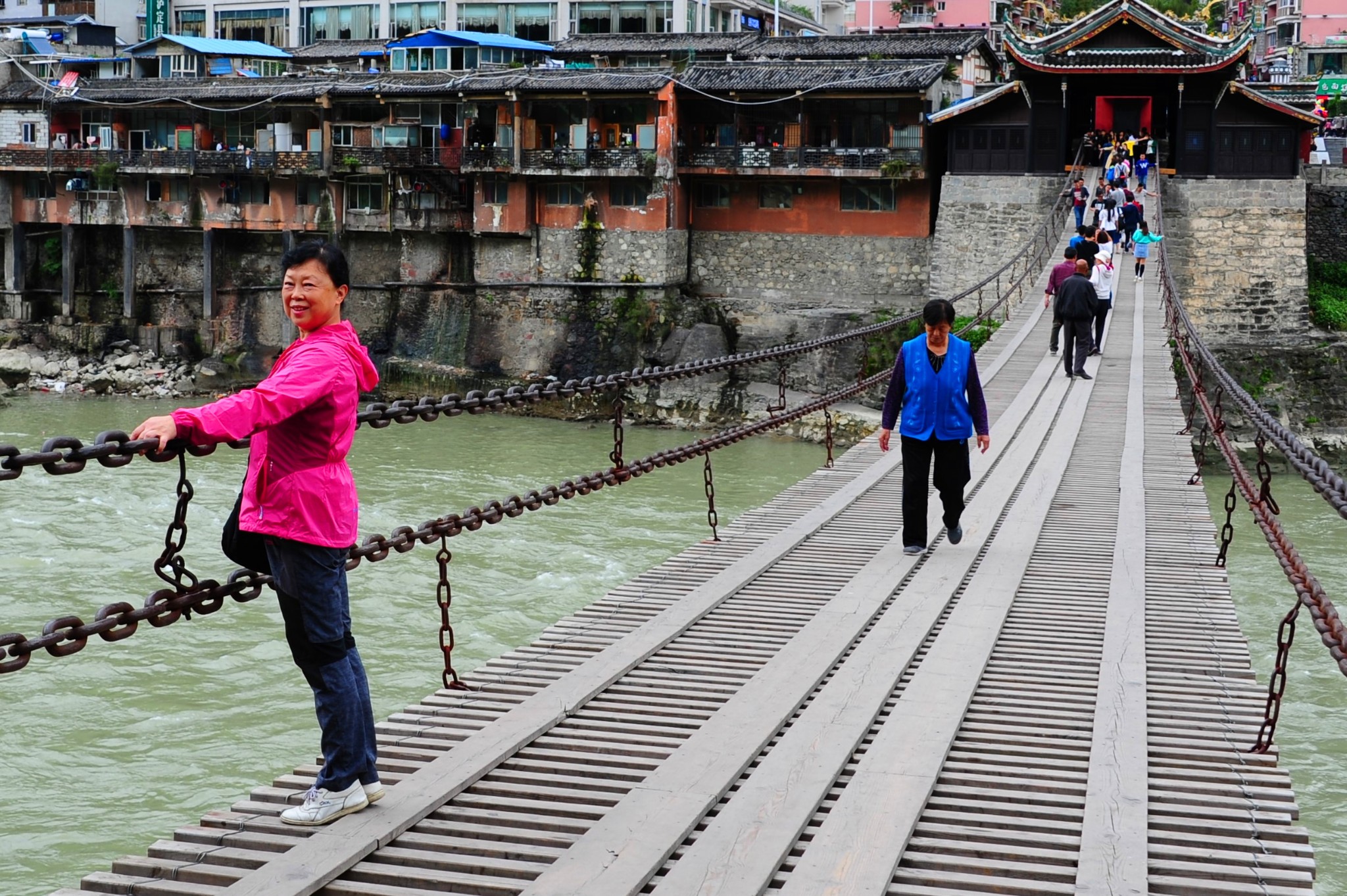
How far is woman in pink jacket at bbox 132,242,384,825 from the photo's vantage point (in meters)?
4.05

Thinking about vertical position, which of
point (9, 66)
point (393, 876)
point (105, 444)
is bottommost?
point (393, 876)

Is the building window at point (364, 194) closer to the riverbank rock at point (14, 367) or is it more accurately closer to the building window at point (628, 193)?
the building window at point (628, 193)

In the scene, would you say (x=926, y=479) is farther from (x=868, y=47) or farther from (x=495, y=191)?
(x=868, y=47)

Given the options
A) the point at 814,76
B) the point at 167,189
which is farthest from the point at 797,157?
the point at 167,189

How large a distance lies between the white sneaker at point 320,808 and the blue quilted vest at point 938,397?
4.56m

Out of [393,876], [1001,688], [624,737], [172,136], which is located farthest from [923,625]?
[172,136]

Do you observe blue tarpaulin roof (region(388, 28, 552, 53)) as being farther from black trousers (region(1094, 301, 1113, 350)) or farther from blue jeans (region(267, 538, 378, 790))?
blue jeans (region(267, 538, 378, 790))

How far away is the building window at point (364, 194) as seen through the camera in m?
37.4

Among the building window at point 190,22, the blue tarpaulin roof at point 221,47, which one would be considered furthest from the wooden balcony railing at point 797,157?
the building window at point 190,22

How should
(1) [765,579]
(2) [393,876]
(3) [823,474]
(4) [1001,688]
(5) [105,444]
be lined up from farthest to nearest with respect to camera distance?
(3) [823,474], (1) [765,579], (4) [1001,688], (2) [393,876], (5) [105,444]

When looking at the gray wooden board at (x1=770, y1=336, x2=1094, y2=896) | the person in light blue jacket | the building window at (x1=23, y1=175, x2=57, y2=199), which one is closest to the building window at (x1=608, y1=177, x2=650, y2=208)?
the person in light blue jacket

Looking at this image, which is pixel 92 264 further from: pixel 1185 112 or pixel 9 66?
pixel 1185 112

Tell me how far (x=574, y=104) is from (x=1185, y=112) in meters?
13.7

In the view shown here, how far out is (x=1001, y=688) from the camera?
5.81m
